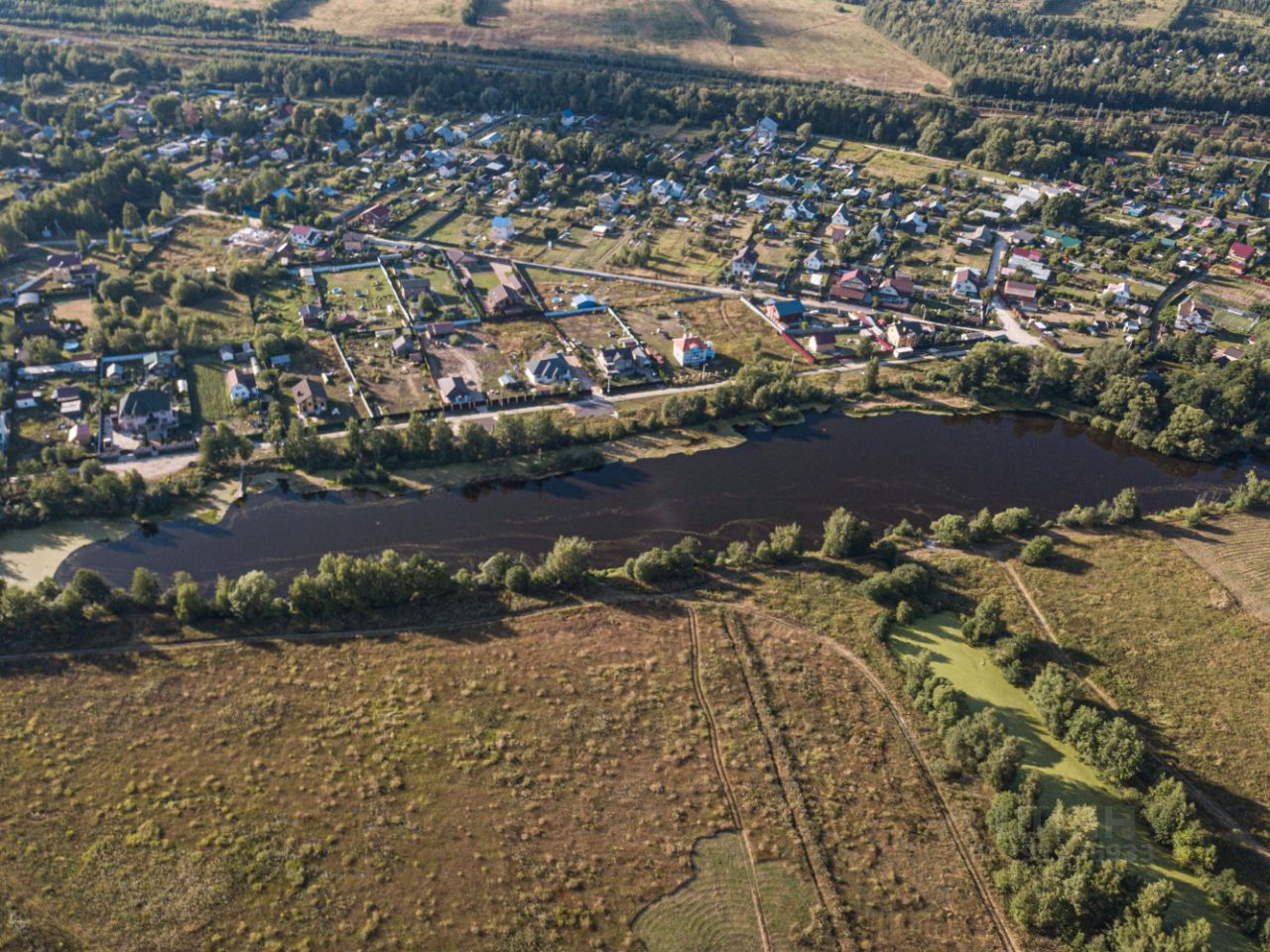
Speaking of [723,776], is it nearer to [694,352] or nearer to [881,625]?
[881,625]

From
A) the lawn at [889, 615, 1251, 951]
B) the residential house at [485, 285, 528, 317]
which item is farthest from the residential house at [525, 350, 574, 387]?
the lawn at [889, 615, 1251, 951]

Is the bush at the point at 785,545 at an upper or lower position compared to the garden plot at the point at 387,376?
lower

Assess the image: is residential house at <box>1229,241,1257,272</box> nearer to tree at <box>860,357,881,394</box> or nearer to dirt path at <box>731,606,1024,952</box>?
tree at <box>860,357,881,394</box>

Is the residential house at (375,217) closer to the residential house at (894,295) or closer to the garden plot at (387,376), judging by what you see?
the garden plot at (387,376)

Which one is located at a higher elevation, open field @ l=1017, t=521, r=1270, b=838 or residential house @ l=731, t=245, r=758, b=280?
residential house @ l=731, t=245, r=758, b=280

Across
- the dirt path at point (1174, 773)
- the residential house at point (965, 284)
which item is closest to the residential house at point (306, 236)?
the residential house at point (965, 284)

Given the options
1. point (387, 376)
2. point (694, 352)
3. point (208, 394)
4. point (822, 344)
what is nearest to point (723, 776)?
point (694, 352)

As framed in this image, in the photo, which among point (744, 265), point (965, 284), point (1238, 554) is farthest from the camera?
point (744, 265)
